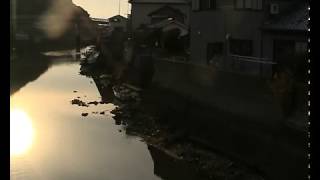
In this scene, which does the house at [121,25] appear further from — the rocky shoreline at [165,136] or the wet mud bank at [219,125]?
the wet mud bank at [219,125]

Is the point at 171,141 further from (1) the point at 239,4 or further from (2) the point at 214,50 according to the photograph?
(1) the point at 239,4

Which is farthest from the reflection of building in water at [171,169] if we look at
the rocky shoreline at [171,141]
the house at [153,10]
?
the house at [153,10]

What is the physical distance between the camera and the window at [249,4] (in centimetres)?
439

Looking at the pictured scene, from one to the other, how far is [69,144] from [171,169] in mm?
1286

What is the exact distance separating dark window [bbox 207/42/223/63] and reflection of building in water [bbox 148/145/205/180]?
1592mm

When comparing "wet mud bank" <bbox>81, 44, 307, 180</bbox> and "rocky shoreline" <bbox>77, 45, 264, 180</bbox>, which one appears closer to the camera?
"wet mud bank" <bbox>81, 44, 307, 180</bbox>

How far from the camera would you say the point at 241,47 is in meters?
4.62

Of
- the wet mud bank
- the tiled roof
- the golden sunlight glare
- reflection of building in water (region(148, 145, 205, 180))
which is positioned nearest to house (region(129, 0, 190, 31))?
the wet mud bank

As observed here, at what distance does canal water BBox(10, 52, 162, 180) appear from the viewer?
116 inches

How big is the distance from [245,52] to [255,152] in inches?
67.7

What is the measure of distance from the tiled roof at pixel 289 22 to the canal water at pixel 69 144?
171 cm

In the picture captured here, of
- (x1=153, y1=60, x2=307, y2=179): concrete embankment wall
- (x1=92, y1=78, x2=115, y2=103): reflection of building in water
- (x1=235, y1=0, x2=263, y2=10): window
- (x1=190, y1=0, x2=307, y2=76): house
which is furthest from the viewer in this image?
(x1=92, y1=78, x2=115, y2=103): reflection of building in water

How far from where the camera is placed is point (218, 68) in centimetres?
414

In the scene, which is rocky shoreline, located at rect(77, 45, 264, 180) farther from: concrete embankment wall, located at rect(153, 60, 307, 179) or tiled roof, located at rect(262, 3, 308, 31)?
tiled roof, located at rect(262, 3, 308, 31)
